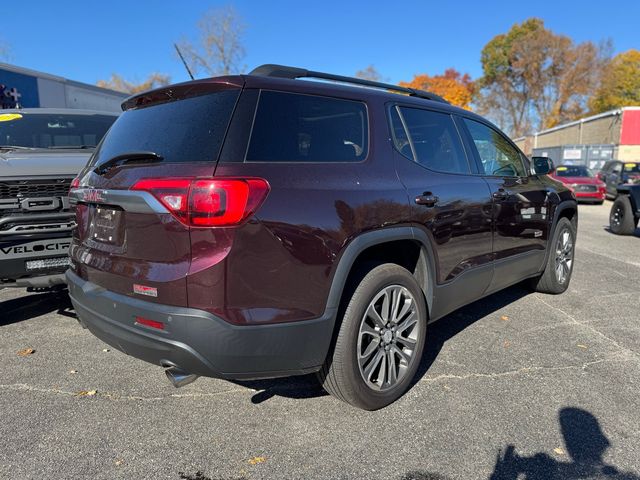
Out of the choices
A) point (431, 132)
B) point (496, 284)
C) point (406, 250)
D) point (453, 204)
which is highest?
point (431, 132)

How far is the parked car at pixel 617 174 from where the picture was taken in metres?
18.2

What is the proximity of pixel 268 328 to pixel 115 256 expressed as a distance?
926mm

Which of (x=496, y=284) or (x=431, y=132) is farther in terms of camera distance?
(x=496, y=284)

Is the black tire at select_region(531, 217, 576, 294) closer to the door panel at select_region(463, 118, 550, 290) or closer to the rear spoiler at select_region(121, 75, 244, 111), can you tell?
the door panel at select_region(463, 118, 550, 290)

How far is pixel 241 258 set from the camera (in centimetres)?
221

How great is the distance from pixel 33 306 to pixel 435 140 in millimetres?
4300

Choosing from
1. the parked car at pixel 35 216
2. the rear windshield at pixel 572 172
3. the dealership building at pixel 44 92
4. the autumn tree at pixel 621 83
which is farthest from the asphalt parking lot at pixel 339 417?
the autumn tree at pixel 621 83

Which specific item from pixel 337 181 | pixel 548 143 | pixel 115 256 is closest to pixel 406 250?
pixel 337 181

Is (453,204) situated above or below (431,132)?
below

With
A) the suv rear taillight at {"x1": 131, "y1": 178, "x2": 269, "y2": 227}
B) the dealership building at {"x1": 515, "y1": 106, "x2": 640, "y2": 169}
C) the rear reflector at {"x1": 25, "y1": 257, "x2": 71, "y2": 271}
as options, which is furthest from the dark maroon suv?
the dealership building at {"x1": 515, "y1": 106, "x2": 640, "y2": 169}

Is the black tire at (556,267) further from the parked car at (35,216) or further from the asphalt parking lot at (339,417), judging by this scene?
the parked car at (35,216)

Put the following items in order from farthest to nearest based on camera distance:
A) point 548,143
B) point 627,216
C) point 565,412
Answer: point 548,143 < point 627,216 < point 565,412

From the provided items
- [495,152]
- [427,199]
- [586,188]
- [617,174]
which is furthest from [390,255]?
[617,174]

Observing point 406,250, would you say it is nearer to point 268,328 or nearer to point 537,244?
point 268,328
